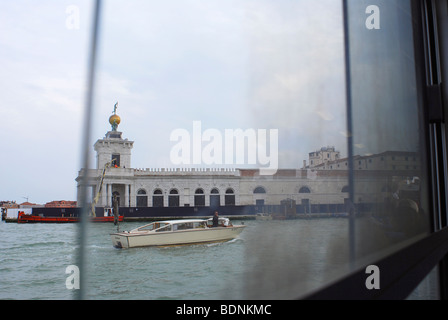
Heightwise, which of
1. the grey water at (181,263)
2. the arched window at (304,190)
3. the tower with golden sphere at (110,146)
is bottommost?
the grey water at (181,263)

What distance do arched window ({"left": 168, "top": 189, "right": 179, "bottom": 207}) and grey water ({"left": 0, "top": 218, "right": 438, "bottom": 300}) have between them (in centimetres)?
117

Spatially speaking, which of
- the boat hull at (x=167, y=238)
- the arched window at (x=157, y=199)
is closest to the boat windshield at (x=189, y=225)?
the boat hull at (x=167, y=238)

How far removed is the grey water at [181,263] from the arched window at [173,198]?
1.17 meters

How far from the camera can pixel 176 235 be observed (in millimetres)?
6031

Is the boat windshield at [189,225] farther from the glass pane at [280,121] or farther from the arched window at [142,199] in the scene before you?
the glass pane at [280,121]

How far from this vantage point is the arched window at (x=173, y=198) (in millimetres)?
10507

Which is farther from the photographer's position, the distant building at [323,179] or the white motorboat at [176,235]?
the white motorboat at [176,235]

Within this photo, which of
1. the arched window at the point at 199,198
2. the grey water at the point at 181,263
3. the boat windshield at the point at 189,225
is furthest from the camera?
the arched window at the point at 199,198

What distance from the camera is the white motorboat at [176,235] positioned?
233 inches

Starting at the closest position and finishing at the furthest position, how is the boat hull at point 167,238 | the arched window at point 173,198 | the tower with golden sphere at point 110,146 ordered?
the tower with golden sphere at point 110,146, the boat hull at point 167,238, the arched window at point 173,198

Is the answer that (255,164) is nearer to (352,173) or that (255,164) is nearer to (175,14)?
(352,173)

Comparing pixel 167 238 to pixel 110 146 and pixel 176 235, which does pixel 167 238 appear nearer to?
pixel 176 235

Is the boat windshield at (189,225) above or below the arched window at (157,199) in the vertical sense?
below

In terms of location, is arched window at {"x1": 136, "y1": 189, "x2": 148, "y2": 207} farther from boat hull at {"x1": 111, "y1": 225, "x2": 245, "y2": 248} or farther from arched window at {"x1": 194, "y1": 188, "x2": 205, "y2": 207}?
boat hull at {"x1": 111, "y1": 225, "x2": 245, "y2": 248}
